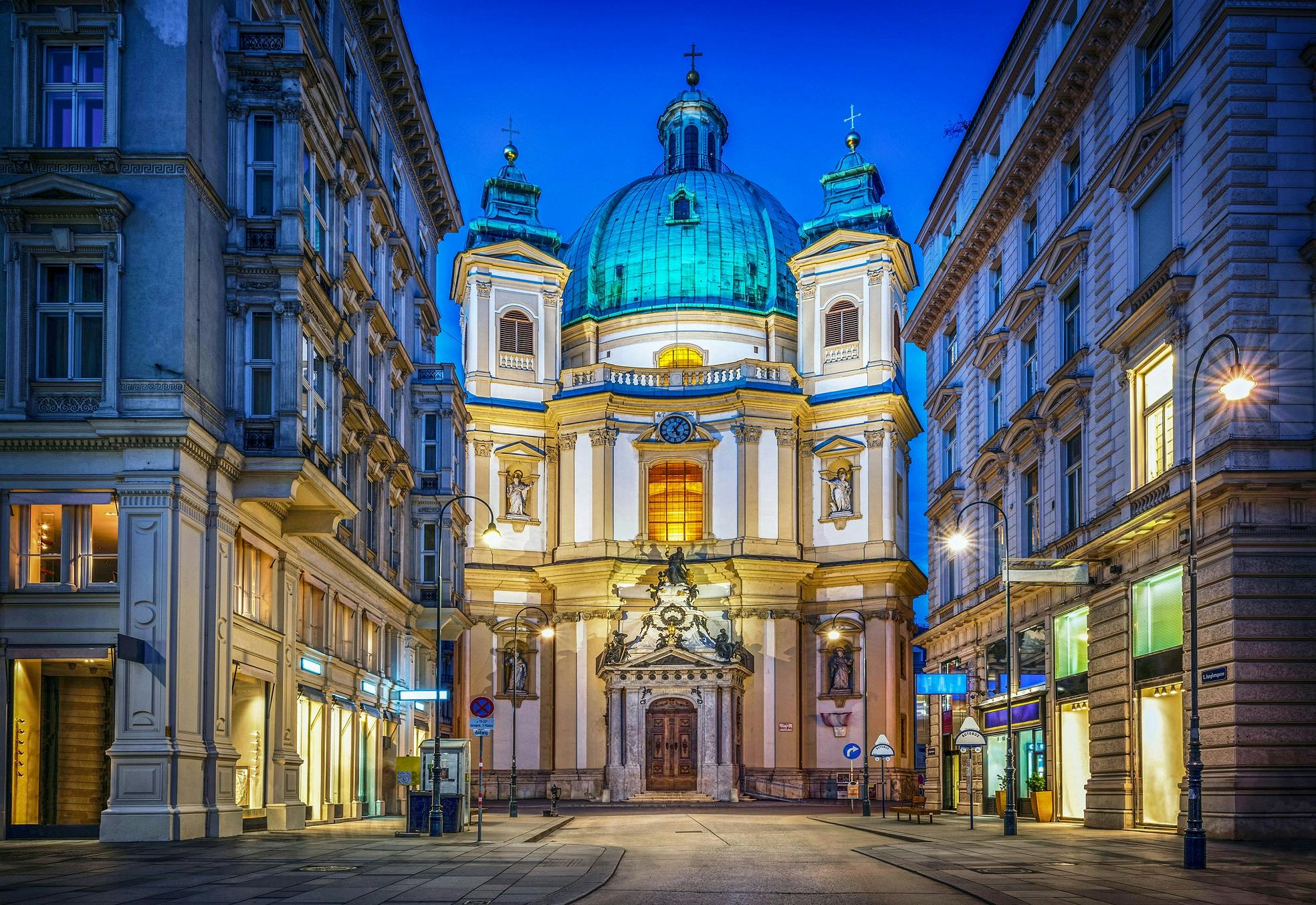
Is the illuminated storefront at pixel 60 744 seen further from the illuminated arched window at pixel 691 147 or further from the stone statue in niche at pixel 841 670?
the illuminated arched window at pixel 691 147

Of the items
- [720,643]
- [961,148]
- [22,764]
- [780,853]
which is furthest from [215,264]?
[720,643]

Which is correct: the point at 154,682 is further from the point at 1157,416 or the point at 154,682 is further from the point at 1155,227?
the point at 1155,227

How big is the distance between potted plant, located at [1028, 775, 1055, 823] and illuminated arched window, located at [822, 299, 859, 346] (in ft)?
129

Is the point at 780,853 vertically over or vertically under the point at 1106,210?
under

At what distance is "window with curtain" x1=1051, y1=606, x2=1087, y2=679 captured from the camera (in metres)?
39.4

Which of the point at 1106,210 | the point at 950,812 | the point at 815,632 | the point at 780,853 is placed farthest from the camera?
the point at 815,632

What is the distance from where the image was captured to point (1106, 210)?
37.8 metres

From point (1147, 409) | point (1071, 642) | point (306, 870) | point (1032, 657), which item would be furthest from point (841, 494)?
point (306, 870)

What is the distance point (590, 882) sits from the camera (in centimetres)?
2047

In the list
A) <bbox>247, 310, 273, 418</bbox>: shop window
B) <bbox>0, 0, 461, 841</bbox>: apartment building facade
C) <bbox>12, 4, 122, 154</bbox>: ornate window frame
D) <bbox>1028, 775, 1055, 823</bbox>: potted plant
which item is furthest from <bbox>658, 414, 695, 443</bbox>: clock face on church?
<bbox>12, 4, 122, 154</bbox>: ornate window frame

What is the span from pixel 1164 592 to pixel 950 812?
76.2 ft

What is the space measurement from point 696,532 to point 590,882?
5743 cm

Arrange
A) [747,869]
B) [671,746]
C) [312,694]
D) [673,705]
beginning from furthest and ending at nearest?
[673,705] → [671,746] → [312,694] → [747,869]

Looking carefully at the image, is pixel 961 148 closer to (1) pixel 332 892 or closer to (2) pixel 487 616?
(2) pixel 487 616
